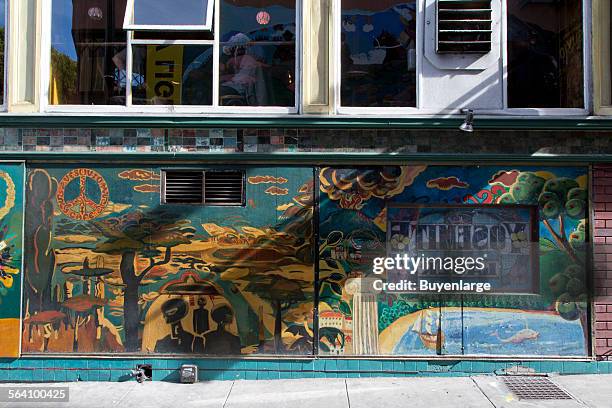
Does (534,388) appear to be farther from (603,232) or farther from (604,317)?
(603,232)

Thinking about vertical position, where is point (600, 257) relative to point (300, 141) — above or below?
below

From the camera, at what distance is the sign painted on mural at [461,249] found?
26.2 feet

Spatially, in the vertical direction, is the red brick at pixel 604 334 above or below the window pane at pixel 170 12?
below

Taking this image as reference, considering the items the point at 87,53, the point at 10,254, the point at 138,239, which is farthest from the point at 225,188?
the point at 10,254

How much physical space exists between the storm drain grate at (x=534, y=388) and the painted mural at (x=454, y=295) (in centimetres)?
35

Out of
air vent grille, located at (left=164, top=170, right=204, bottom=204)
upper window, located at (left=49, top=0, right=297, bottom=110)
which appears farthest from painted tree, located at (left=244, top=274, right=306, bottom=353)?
upper window, located at (left=49, top=0, right=297, bottom=110)

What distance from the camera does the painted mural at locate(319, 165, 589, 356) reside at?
26.0 feet

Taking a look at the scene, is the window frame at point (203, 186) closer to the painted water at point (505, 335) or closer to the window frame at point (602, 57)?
the painted water at point (505, 335)

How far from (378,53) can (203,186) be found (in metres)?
2.99

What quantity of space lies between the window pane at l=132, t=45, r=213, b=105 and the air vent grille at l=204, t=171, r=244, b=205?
1.05m

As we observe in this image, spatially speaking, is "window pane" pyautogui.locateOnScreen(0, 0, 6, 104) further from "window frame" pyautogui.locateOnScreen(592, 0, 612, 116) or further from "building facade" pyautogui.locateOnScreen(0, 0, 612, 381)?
"window frame" pyautogui.locateOnScreen(592, 0, 612, 116)

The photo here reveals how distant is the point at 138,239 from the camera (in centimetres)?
798

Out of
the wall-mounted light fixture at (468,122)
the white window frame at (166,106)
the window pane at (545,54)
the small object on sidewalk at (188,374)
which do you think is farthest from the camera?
the window pane at (545,54)

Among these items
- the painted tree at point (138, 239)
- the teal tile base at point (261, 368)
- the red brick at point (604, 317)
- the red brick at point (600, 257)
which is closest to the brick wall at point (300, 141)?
the painted tree at point (138, 239)
